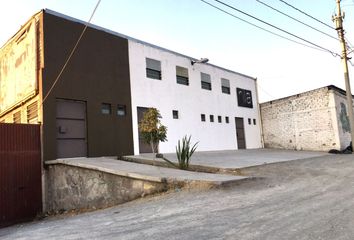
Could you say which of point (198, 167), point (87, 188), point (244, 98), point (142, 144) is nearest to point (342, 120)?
point (244, 98)

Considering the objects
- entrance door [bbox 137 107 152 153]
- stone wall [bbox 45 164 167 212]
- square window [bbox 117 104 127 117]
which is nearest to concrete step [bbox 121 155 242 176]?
entrance door [bbox 137 107 152 153]

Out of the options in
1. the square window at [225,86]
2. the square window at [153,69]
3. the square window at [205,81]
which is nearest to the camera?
the square window at [153,69]

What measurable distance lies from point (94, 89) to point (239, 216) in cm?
1095

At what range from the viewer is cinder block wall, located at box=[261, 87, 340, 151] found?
24339 mm

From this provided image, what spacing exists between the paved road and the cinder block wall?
1567 centimetres

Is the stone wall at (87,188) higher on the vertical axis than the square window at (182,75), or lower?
lower

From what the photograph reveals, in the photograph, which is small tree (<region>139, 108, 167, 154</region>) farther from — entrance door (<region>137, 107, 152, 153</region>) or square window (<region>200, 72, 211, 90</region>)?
square window (<region>200, 72, 211, 90</region>)

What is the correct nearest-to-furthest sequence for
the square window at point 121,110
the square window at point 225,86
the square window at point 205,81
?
the square window at point 121,110 < the square window at point 205,81 < the square window at point 225,86

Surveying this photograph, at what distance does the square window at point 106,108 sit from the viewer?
15.6 m

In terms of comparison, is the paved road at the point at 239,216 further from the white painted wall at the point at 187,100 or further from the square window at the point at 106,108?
the white painted wall at the point at 187,100

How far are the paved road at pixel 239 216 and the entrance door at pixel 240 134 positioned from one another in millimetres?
14851

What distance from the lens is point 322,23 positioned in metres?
15.6

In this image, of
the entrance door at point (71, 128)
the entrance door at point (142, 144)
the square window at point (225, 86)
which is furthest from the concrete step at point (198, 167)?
the square window at point (225, 86)

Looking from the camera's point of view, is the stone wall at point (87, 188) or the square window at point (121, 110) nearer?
the stone wall at point (87, 188)
